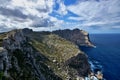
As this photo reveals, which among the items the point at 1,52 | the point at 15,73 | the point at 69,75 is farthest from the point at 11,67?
the point at 69,75

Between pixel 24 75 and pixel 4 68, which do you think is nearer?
pixel 4 68

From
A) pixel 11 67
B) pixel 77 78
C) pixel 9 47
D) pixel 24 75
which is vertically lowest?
pixel 77 78

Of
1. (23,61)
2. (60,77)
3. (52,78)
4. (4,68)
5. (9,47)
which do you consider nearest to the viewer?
(4,68)

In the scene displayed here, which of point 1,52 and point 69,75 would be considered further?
point 69,75

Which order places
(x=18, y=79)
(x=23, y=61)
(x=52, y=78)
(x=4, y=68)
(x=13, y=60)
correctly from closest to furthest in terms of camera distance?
(x=4, y=68)
(x=18, y=79)
(x=13, y=60)
(x=23, y=61)
(x=52, y=78)

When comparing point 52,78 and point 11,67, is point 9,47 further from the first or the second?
point 52,78

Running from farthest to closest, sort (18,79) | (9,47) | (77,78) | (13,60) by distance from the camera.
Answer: (77,78) < (9,47) < (13,60) < (18,79)

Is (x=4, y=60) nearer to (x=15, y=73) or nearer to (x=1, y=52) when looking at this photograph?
(x=1, y=52)

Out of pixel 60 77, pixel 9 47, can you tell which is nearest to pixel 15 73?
pixel 9 47

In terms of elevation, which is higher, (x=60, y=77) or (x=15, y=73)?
(x=15, y=73)
